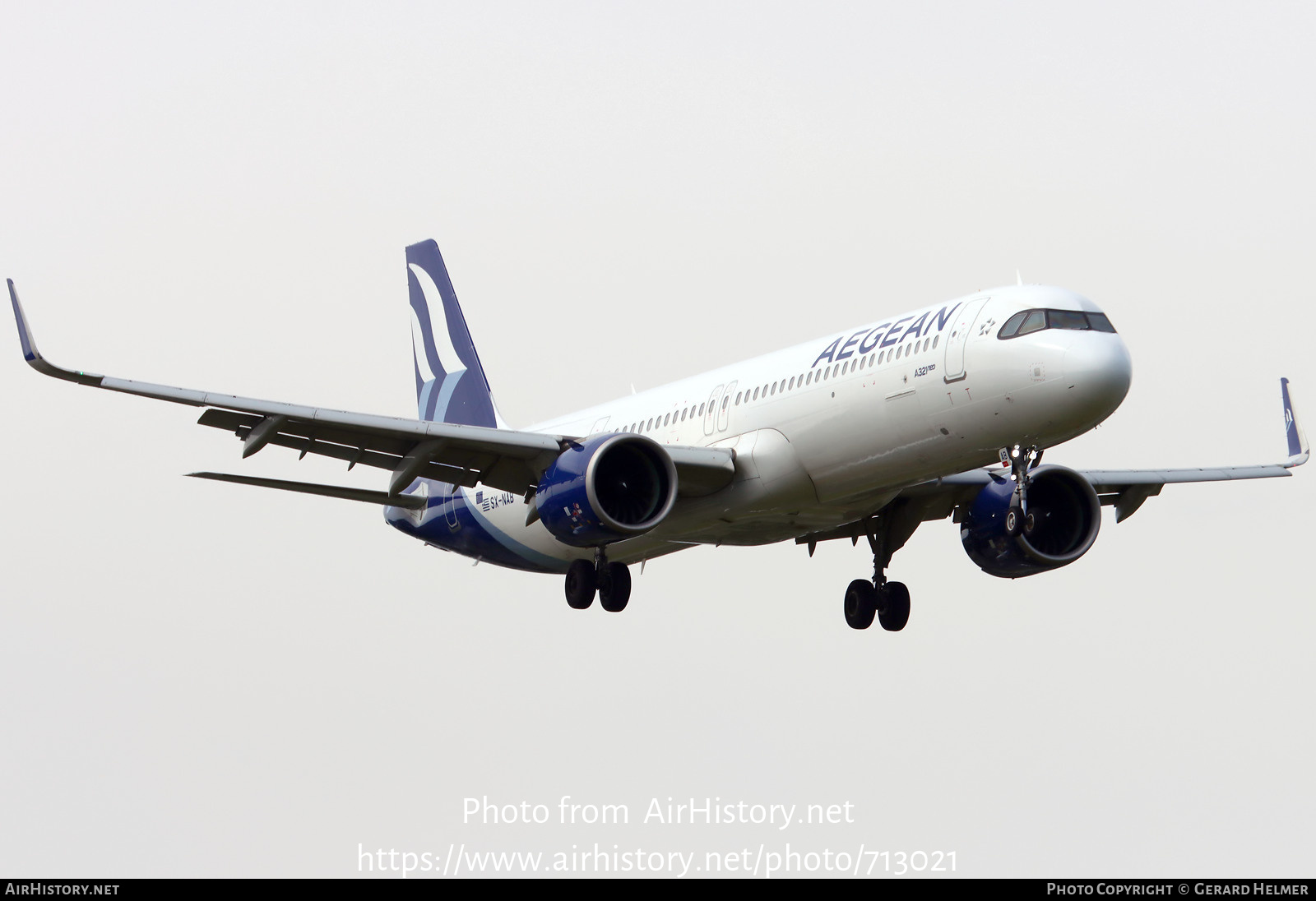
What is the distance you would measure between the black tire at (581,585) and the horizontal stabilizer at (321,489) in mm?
3503

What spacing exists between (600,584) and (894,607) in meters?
5.97

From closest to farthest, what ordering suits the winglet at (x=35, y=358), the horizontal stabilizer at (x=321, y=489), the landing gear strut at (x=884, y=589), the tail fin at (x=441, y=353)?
the winglet at (x=35, y=358) → the horizontal stabilizer at (x=321, y=489) → the landing gear strut at (x=884, y=589) → the tail fin at (x=441, y=353)

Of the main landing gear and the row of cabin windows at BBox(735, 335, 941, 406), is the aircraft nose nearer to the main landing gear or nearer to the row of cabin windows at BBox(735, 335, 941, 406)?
the row of cabin windows at BBox(735, 335, 941, 406)

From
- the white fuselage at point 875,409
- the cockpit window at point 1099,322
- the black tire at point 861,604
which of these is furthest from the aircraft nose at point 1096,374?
the black tire at point 861,604

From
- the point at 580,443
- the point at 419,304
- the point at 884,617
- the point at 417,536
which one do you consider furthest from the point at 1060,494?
the point at 419,304

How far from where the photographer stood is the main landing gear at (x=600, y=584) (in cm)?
3459

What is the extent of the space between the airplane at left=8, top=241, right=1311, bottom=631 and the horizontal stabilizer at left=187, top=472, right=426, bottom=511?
0.18 feet

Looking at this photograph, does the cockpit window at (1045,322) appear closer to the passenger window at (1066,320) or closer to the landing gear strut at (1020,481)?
the passenger window at (1066,320)

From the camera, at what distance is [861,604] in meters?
37.1

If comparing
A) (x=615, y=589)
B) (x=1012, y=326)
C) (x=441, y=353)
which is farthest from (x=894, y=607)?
(x=441, y=353)

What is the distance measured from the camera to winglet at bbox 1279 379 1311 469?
37.5m

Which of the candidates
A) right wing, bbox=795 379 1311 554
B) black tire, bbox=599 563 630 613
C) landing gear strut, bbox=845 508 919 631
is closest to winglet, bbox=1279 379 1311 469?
right wing, bbox=795 379 1311 554

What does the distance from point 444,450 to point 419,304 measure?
44.0 ft

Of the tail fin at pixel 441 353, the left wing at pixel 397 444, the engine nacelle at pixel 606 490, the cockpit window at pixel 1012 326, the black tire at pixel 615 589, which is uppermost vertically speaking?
the tail fin at pixel 441 353
